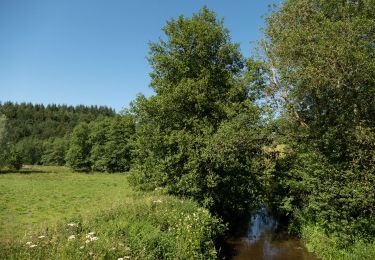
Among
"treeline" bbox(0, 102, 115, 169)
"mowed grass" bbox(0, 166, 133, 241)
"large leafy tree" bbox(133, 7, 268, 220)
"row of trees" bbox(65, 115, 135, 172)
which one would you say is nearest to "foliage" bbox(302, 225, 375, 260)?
"large leafy tree" bbox(133, 7, 268, 220)

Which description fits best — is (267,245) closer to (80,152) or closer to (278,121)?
(278,121)

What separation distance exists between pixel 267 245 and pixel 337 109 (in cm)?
1001

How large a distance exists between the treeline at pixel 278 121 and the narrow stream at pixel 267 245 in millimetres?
1013

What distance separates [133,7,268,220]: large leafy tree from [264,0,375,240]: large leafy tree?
3940 mm

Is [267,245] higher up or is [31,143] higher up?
[31,143]

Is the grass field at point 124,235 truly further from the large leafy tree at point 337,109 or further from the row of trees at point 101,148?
the row of trees at point 101,148

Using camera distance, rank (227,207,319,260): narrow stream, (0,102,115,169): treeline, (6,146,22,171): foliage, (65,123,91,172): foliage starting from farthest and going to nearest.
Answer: (65,123,91,172): foliage
(6,146,22,171): foliage
(0,102,115,169): treeline
(227,207,319,260): narrow stream

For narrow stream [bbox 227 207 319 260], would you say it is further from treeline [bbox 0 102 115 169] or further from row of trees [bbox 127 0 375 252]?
treeline [bbox 0 102 115 169]

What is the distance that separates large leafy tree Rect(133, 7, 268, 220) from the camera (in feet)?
74.8

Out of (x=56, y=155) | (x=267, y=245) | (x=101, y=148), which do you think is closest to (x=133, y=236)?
(x=267, y=245)

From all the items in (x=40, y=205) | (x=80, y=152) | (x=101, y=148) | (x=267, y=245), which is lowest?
(x=267, y=245)

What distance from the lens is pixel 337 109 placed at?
63.7 ft

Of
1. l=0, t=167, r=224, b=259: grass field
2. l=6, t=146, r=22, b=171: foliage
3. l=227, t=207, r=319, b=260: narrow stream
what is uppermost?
l=6, t=146, r=22, b=171: foliage

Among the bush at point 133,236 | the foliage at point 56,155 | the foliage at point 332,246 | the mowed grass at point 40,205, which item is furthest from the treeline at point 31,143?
the foliage at point 332,246
